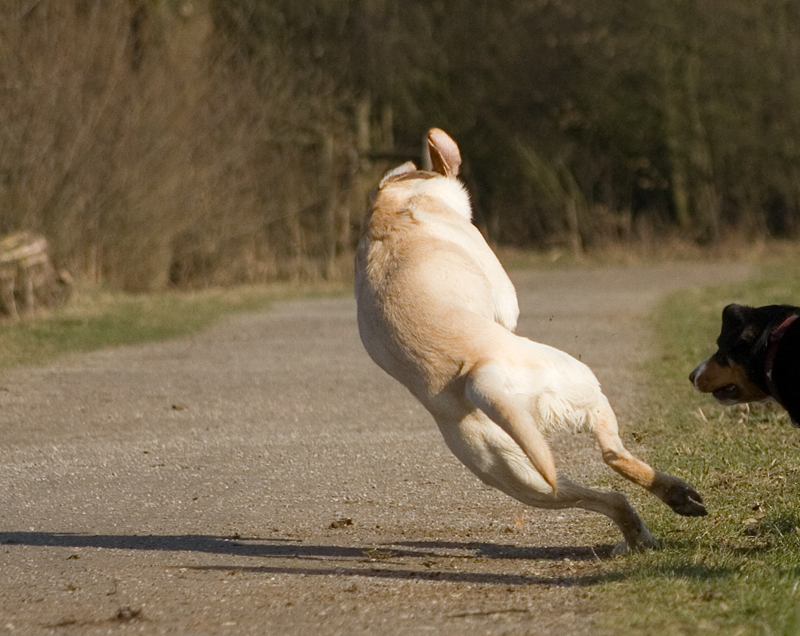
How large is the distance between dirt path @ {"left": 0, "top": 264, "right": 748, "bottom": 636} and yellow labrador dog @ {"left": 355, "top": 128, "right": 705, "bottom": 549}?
40 cm

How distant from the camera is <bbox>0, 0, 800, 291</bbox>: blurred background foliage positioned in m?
17.5

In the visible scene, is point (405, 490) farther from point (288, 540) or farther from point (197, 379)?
point (197, 379)

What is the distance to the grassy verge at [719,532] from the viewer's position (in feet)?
12.9

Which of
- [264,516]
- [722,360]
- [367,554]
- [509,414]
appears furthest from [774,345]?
[264,516]

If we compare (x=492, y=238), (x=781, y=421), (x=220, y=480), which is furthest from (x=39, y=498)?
(x=492, y=238)

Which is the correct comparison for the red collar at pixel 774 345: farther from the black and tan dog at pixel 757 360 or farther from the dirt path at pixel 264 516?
the dirt path at pixel 264 516

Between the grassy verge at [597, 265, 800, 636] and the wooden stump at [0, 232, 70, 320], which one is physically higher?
the wooden stump at [0, 232, 70, 320]

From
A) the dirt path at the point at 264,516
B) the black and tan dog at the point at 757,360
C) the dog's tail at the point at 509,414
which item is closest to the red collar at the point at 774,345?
the black and tan dog at the point at 757,360

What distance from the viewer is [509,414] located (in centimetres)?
431

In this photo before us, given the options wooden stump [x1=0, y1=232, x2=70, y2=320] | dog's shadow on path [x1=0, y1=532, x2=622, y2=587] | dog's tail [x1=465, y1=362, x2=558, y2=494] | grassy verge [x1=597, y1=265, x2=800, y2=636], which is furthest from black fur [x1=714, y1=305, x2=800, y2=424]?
wooden stump [x1=0, y1=232, x2=70, y2=320]

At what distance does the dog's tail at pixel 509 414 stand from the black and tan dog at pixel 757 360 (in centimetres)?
118

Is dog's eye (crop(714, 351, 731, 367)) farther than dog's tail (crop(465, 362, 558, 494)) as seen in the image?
Yes

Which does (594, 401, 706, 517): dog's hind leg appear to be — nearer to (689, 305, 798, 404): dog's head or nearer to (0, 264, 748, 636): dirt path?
(0, 264, 748, 636): dirt path

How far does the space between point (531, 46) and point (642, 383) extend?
65.1ft
